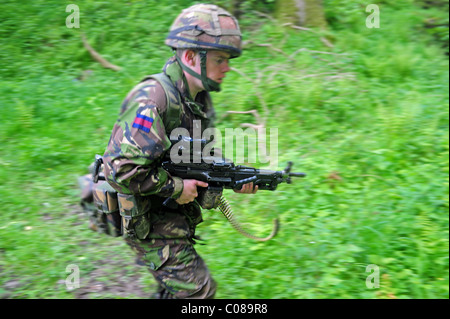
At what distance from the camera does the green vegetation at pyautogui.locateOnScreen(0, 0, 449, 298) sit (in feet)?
13.3

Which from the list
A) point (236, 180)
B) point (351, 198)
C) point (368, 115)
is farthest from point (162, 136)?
point (368, 115)

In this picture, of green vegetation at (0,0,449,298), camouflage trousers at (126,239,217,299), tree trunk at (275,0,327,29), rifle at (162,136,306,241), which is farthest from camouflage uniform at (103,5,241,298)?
tree trunk at (275,0,327,29)

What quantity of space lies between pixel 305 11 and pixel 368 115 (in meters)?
2.46

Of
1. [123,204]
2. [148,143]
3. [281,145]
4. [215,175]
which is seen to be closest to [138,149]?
[148,143]

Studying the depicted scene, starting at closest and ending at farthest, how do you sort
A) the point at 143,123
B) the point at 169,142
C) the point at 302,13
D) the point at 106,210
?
1. the point at 143,123
2. the point at 169,142
3. the point at 106,210
4. the point at 302,13

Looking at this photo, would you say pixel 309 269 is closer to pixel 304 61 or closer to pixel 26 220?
pixel 26 220

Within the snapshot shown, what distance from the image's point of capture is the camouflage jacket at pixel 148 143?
267cm

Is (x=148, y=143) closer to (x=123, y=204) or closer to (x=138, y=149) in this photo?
(x=138, y=149)

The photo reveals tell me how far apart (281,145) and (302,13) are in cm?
288

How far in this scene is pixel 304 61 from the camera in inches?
267

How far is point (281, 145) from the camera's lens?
5.65 metres

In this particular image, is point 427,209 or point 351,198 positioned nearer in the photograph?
point 427,209

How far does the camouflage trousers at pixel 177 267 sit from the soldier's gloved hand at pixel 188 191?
0.28 metres
